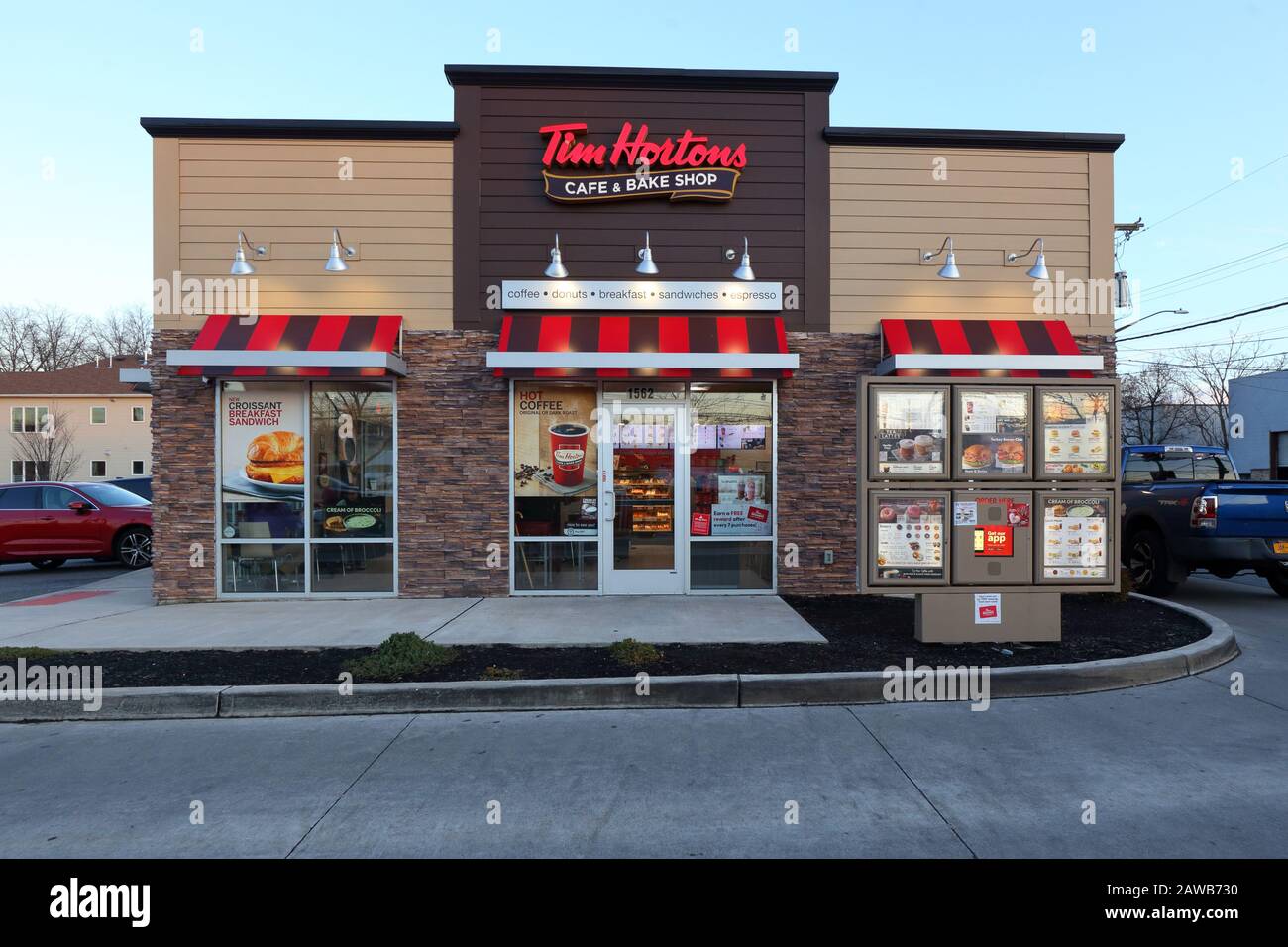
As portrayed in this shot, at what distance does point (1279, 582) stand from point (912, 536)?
7243 millimetres

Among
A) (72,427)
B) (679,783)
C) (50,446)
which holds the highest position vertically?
(72,427)

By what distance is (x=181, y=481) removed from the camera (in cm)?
880

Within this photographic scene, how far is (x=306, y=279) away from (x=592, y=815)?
8.07 meters

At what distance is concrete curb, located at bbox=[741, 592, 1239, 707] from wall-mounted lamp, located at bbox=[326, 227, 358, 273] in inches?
270

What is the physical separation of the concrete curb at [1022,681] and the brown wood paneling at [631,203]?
17.1ft

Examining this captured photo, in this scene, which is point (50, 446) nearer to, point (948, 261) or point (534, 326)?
point (534, 326)

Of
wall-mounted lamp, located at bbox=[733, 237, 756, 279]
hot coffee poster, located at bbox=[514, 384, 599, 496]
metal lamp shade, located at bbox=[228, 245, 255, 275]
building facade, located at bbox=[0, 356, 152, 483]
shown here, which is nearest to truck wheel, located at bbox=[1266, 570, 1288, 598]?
wall-mounted lamp, located at bbox=[733, 237, 756, 279]

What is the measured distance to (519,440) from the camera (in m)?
9.00

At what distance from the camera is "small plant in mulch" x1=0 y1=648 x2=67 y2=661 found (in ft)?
19.9

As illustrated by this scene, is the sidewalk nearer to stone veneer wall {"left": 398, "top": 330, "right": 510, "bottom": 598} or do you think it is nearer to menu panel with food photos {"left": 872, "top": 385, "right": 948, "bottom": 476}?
stone veneer wall {"left": 398, "top": 330, "right": 510, "bottom": 598}

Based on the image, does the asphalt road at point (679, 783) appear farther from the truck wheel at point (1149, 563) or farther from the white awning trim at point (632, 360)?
the truck wheel at point (1149, 563)

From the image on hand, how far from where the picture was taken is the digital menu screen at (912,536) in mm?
6512

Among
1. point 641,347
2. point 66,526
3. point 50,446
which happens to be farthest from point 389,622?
point 50,446

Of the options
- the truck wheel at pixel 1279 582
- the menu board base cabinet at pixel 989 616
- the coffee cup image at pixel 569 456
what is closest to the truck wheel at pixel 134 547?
the coffee cup image at pixel 569 456
